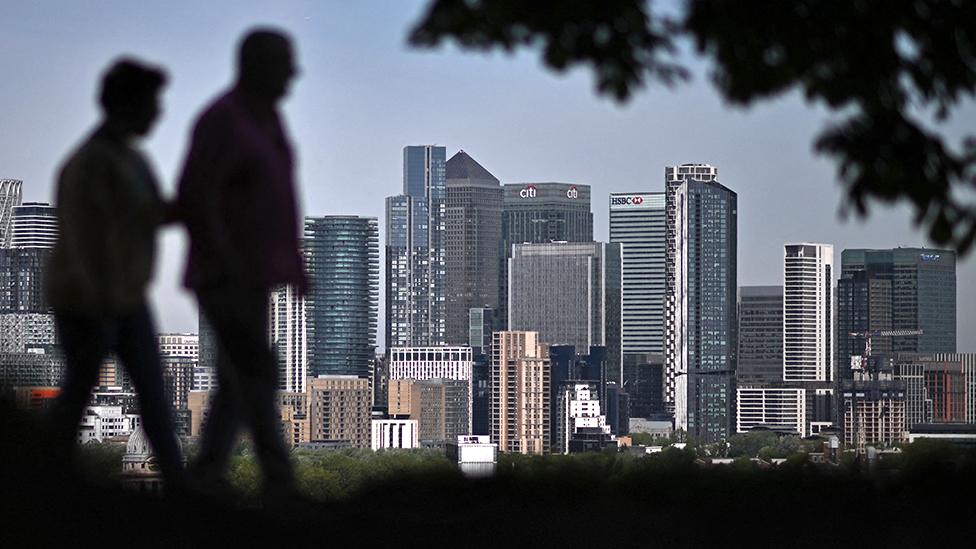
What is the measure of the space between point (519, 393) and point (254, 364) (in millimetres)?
169683

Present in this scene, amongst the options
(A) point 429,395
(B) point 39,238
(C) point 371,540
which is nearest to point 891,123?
(C) point 371,540

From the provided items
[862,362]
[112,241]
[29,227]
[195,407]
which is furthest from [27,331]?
[112,241]

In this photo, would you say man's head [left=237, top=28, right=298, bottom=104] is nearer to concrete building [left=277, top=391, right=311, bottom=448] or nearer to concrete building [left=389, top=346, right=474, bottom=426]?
concrete building [left=277, top=391, right=311, bottom=448]

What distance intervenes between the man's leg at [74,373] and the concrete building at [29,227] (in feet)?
512

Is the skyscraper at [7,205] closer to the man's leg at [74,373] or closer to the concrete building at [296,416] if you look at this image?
the concrete building at [296,416]

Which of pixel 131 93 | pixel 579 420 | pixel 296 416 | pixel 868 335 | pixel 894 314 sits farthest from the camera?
pixel 894 314

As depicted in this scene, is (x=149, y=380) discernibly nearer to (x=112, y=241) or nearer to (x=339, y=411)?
(x=112, y=241)

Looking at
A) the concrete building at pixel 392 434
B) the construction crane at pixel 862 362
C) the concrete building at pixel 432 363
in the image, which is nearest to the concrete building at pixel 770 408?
the construction crane at pixel 862 362

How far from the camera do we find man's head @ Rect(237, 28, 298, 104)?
536cm

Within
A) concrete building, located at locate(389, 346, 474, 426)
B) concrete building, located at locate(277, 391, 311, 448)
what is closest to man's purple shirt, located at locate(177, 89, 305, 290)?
concrete building, located at locate(277, 391, 311, 448)

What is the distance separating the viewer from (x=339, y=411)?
169 m

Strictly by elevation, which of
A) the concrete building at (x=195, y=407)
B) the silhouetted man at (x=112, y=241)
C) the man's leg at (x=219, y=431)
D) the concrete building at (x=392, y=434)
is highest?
the silhouetted man at (x=112, y=241)

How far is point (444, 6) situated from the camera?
498cm

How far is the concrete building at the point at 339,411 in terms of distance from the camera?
16350 centimetres
